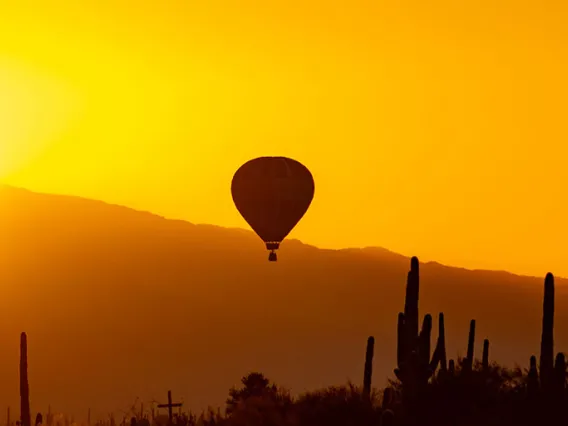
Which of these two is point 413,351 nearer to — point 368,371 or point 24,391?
point 368,371

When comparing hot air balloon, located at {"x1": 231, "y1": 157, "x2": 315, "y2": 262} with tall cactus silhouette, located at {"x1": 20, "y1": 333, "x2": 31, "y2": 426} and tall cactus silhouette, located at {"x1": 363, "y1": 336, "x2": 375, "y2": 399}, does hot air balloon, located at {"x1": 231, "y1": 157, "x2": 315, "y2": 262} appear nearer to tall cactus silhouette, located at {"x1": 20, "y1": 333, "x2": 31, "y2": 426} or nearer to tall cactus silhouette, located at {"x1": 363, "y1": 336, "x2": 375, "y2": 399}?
tall cactus silhouette, located at {"x1": 363, "y1": 336, "x2": 375, "y2": 399}

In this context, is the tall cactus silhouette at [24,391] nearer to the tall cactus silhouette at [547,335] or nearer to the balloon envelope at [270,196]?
the tall cactus silhouette at [547,335]

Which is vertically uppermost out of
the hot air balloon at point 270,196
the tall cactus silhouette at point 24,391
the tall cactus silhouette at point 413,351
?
the hot air balloon at point 270,196

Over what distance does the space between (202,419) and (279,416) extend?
3.86 meters

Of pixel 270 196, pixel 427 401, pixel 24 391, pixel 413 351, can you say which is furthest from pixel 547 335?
pixel 270 196

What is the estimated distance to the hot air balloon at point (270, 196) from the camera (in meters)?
81.4

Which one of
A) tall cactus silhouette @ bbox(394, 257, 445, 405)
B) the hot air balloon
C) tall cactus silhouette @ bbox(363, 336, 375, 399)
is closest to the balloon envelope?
the hot air balloon

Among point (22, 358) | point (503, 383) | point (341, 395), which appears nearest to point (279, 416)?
point (341, 395)

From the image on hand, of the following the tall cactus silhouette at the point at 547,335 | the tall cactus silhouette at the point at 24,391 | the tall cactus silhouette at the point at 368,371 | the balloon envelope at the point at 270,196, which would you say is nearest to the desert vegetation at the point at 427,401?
the tall cactus silhouette at the point at 547,335

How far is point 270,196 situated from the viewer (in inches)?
3204

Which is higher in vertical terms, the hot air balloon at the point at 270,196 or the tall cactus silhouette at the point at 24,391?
the hot air balloon at the point at 270,196

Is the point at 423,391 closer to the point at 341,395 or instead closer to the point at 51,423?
the point at 341,395

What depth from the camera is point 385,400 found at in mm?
32344

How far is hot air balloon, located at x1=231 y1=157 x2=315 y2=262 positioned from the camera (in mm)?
81375
